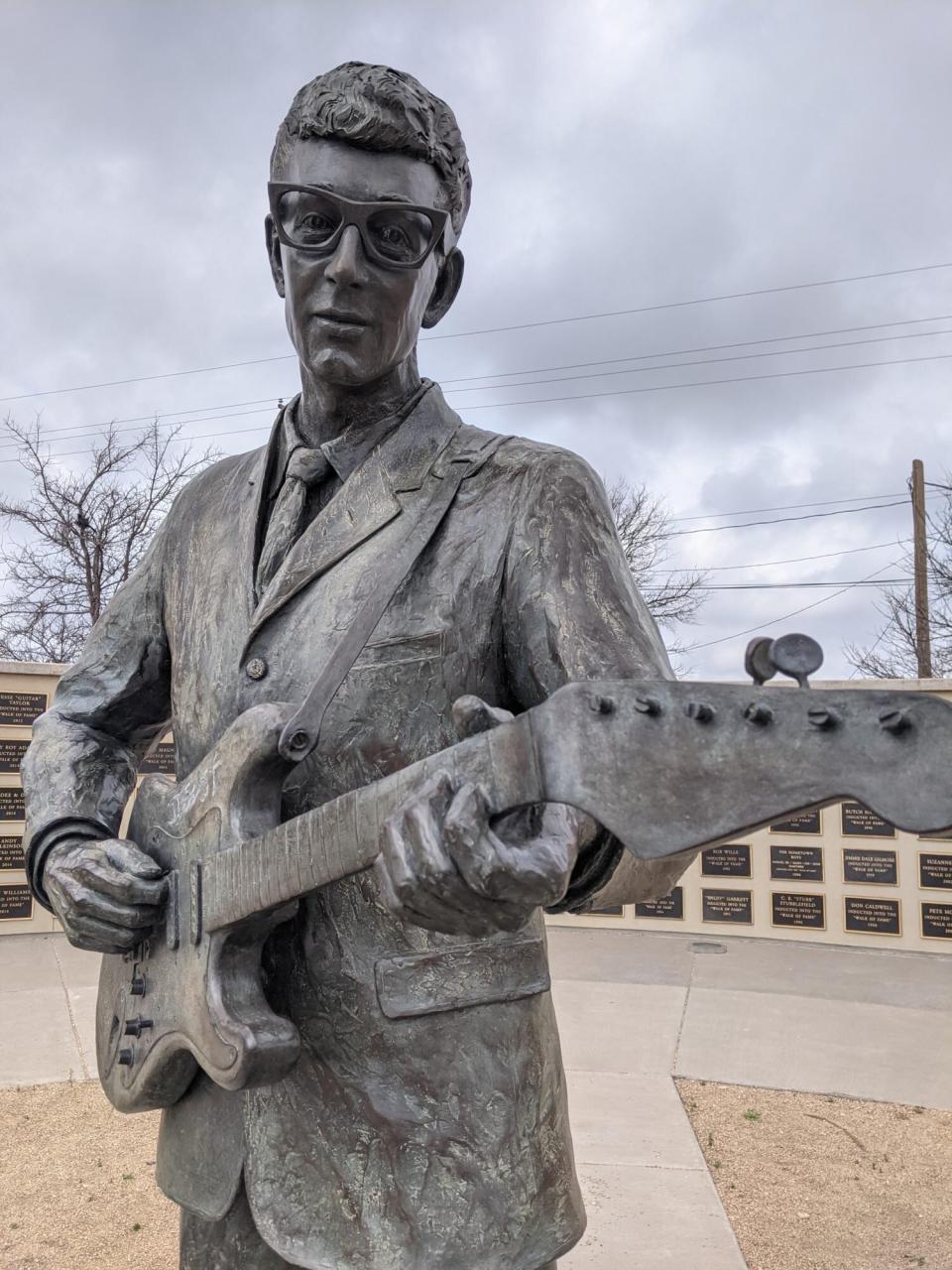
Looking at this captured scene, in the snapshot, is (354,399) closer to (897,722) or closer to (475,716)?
(475,716)

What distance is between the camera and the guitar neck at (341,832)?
1142 millimetres

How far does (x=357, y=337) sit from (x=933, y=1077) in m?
4.53

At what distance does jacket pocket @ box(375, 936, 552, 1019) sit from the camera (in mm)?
1524

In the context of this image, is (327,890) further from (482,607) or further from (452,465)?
(452,465)

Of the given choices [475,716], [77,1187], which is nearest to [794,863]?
[77,1187]

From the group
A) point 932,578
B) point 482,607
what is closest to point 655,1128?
point 482,607

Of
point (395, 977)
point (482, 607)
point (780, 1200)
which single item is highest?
point (482, 607)

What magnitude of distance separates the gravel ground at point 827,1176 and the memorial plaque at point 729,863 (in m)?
2.94

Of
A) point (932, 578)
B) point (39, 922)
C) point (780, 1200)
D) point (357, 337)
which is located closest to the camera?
point (357, 337)

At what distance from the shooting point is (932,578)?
1396cm

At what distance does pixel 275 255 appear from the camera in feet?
A: 6.15

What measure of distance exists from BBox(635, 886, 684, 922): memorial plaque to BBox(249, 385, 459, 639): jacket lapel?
6.54 meters

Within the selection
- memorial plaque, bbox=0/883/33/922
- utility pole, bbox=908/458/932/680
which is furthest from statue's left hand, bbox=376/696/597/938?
utility pole, bbox=908/458/932/680

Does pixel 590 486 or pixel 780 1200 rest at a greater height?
pixel 590 486
